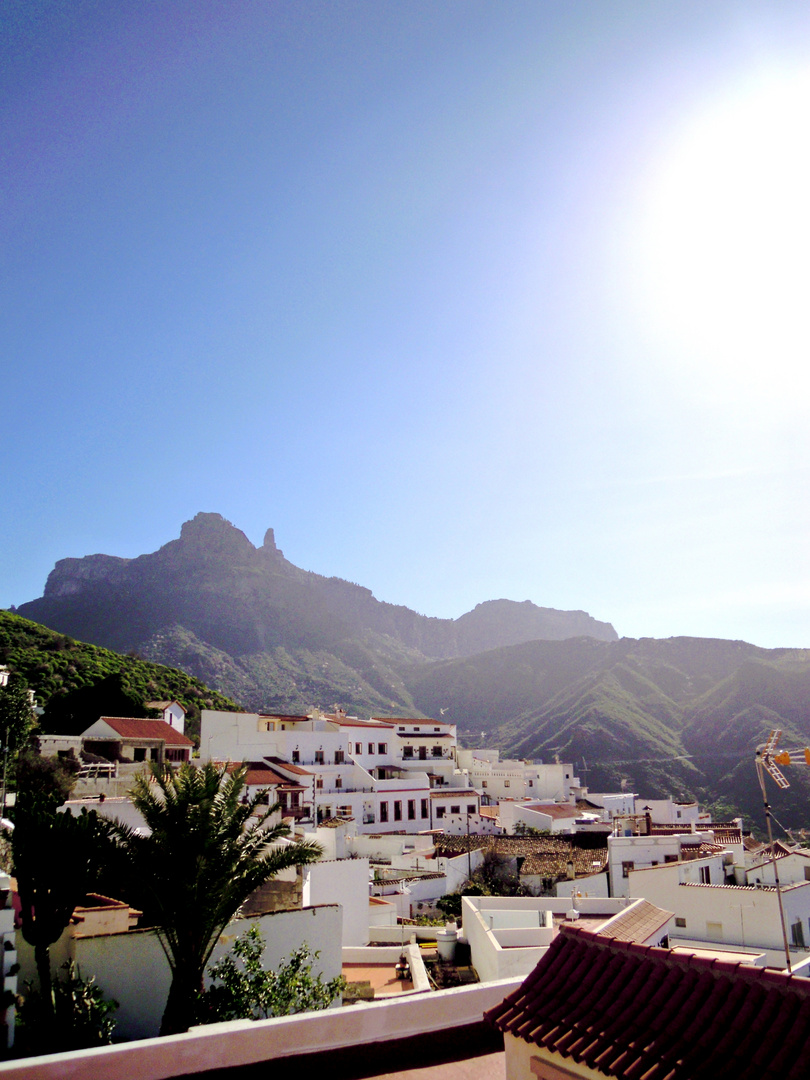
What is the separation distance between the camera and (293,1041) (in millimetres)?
5473

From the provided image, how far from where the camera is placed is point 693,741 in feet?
305

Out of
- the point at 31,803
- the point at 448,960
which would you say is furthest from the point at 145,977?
the point at 448,960

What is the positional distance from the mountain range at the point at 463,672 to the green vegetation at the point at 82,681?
3645 cm

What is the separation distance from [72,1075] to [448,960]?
55.5 feet

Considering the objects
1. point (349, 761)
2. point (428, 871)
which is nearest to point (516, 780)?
point (349, 761)

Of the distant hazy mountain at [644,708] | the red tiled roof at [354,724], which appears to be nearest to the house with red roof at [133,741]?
the red tiled roof at [354,724]

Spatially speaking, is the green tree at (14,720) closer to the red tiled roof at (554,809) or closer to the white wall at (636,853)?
the white wall at (636,853)

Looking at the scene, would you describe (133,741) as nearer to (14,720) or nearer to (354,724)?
(14,720)

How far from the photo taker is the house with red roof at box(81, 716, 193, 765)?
102ft

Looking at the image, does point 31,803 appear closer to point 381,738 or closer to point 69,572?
point 381,738

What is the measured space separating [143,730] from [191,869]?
2521cm

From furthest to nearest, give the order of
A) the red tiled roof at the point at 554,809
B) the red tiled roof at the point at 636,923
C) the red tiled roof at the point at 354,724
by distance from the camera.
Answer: the red tiled roof at the point at 354,724
the red tiled roof at the point at 554,809
the red tiled roof at the point at 636,923

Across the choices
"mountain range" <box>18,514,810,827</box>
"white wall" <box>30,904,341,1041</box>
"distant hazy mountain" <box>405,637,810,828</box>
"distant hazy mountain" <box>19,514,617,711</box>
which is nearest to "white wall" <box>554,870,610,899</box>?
"white wall" <box>30,904,341,1041</box>

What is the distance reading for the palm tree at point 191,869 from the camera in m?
10.4
